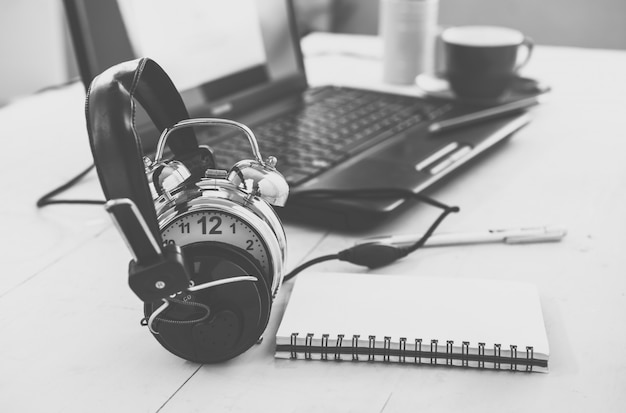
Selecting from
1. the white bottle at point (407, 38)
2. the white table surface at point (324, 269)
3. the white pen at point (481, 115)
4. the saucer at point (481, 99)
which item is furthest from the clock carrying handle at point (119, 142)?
the white bottle at point (407, 38)

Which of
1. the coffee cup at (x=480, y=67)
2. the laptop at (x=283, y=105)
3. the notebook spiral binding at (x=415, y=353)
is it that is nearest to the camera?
the notebook spiral binding at (x=415, y=353)

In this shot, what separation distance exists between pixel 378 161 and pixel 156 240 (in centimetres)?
43

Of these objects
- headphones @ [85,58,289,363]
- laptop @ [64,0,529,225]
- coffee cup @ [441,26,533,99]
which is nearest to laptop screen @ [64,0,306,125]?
laptop @ [64,0,529,225]

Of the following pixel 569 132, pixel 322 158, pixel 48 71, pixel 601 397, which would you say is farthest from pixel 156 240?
pixel 48 71

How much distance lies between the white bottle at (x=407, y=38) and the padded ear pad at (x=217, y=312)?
2.77 ft

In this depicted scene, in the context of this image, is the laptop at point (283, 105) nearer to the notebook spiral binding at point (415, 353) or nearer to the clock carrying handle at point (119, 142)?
the notebook spiral binding at point (415, 353)

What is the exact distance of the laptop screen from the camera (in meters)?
0.79

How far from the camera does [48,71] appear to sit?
1414mm

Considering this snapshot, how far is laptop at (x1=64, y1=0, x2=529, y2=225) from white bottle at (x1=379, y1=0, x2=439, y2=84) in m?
0.22

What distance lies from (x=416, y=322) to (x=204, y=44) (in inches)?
21.7

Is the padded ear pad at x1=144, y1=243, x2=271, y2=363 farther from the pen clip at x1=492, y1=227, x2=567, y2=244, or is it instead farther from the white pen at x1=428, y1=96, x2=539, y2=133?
the white pen at x1=428, y1=96, x2=539, y2=133

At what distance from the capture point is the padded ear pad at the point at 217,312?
47 cm

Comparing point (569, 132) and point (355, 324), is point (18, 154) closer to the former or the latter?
point (355, 324)

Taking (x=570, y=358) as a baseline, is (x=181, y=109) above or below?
above
